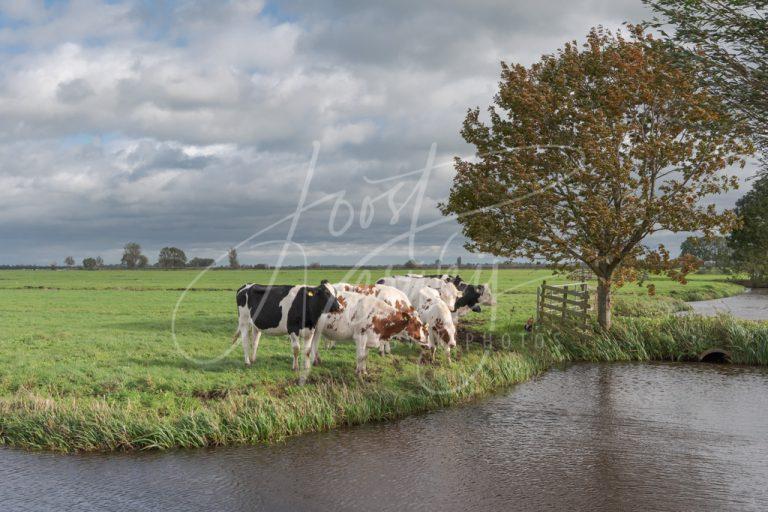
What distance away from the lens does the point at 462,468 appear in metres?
11.8

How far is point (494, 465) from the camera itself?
11.9 metres

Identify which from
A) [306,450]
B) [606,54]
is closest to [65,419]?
[306,450]

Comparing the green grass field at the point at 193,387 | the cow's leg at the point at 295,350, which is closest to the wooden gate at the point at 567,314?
the green grass field at the point at 193,387

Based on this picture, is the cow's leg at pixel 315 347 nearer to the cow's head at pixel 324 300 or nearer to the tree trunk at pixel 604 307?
the cow's head at pixel 324 300

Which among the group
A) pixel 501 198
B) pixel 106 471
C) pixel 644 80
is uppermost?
pixel 644 80

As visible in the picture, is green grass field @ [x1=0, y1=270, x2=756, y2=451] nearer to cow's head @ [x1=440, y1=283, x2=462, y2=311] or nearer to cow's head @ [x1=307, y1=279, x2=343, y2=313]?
cow's head @ [x1=307, y1=279, x2=343, y2=313]

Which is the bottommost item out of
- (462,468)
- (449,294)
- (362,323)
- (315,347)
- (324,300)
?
(462,468)

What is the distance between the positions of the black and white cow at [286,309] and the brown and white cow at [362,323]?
0.30m

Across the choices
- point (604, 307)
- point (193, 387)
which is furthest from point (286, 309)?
point (604, 307)

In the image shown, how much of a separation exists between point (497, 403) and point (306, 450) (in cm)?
655

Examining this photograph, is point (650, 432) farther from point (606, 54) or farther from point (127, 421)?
point (606, 54)

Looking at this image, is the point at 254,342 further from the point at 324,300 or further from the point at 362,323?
the point at 362,323

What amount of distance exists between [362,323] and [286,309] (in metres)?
2.26

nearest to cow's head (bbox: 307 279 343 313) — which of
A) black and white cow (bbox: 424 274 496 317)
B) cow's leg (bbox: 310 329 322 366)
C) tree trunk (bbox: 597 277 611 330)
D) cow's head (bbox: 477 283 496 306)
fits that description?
cow's leg (bbox: 310 329 322 366)
